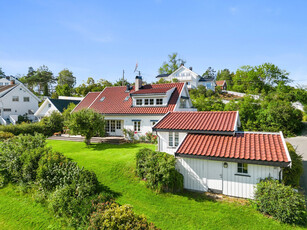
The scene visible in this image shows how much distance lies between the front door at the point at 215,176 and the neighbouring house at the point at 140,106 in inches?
447

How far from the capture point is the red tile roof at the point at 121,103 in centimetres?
2320

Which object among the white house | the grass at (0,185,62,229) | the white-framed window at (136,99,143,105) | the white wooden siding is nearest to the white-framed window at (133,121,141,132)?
the white-framed window at (136,99,143,105)

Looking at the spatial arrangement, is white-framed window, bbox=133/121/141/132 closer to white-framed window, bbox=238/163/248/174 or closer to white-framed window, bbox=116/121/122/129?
white-framed window, bbox=116/121/122/129

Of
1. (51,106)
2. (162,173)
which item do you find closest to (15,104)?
(51,106)

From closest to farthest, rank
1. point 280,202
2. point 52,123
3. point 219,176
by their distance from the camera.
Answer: point 280,202 < point 219,176 < point 52,123

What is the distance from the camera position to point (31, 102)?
1699 inches

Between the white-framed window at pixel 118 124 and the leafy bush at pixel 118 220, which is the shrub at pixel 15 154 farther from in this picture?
the white-framed window at pixel 118 124

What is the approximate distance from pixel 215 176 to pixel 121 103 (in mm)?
17955

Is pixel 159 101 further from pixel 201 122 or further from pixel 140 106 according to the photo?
pixel 201 122

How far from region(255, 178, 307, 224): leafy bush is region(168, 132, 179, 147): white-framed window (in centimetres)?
633

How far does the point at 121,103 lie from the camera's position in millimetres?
26328

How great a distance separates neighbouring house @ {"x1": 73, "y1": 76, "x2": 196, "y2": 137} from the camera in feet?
75.2

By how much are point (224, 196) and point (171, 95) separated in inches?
616

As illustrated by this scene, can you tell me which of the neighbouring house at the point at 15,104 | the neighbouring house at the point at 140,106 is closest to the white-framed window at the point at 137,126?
the neighbouring house at the point at 140,106
